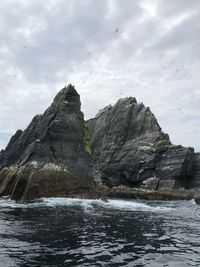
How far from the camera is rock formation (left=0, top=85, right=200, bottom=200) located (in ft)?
166

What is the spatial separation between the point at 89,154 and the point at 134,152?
71.8ft

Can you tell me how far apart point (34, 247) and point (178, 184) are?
173 ft

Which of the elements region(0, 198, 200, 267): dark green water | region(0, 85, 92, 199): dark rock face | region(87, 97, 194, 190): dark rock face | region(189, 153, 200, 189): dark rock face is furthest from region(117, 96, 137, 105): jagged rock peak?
region(0, 198, 200, 267): dark green water

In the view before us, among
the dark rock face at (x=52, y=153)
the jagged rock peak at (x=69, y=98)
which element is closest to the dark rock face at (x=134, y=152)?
the dark rock face at (x=52, y=153)

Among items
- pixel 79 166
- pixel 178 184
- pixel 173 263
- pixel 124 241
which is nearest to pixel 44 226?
pixel 124 241

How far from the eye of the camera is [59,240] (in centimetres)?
2227

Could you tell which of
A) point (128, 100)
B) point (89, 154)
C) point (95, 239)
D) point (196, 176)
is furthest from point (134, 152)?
point (95, 239)

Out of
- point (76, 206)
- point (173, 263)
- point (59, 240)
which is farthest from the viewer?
point (76, 206)

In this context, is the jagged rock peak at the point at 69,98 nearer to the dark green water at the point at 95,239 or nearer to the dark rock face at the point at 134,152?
the dark rock face at the point at 134,152

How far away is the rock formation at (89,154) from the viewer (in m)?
50.7

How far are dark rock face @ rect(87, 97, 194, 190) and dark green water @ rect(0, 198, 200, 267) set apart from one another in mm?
36343

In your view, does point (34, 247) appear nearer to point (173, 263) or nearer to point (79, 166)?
point (173, 263)

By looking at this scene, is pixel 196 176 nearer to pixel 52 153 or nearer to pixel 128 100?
pixel 128 100

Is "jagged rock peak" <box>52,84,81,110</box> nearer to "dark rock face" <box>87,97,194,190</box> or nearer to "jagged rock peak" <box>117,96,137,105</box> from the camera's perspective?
"dark rock face" <box>87,97,194,190</box>
